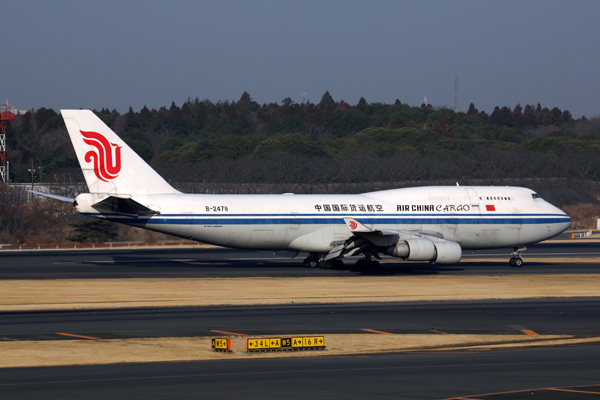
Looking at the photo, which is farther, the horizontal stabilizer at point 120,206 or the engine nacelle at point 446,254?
the engine nacelle at point 446,254

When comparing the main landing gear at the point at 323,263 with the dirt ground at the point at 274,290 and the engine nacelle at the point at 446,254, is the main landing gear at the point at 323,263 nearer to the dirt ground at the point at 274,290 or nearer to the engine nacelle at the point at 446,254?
the dirt ground at the point at 274,290

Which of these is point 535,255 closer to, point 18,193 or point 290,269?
point 290,269

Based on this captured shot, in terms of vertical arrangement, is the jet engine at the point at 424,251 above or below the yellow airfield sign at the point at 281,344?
above

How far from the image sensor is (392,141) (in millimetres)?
152875

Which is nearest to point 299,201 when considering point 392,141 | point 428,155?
point 428,155

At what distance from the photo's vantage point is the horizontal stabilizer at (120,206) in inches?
1565

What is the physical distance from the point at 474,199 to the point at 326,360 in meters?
31.3

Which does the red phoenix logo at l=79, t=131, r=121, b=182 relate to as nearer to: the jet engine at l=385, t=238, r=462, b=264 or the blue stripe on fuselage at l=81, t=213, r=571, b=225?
the blue stripe on fuselage at l=81, t=213, r=571, b=225

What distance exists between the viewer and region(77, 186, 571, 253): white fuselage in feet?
138

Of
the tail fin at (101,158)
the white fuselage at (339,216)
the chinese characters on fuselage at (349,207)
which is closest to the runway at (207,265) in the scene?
the white fuselage at (339,216)

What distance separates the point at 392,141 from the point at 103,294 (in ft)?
411

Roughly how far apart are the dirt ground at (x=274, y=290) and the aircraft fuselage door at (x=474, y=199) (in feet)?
23.6

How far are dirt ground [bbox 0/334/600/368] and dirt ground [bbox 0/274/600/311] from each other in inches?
340

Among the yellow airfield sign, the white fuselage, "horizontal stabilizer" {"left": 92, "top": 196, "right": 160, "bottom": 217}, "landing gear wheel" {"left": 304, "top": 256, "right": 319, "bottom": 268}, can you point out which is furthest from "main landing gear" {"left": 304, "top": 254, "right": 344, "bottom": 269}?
the yellow airfield sign
